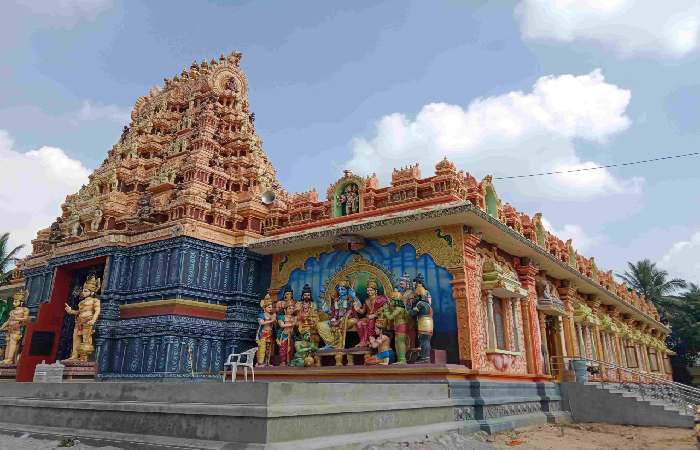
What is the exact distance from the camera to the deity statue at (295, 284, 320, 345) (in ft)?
46.4

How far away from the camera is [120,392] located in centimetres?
775

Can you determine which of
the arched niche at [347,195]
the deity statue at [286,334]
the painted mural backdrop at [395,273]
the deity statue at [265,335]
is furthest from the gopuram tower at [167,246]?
the arched niche at [347,195]

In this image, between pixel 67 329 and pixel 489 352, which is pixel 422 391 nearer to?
pixel 489 352

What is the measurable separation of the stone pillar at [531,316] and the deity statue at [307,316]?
6102 mm

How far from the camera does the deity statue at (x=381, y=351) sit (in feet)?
40.1

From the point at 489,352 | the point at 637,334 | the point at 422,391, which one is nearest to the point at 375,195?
the point at 489,352

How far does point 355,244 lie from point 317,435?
25.0 ft

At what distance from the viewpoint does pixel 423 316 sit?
11930 millimetres

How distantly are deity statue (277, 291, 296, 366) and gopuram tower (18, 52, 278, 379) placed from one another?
1.39m

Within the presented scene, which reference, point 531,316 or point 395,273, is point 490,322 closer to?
point 531,316

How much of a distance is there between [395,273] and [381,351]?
2128 millimetres

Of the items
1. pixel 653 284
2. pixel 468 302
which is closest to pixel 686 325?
pixel 653 284

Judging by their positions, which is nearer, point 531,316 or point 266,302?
point 531,316

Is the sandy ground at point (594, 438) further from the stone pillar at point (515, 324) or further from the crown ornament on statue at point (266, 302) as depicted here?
the crown ornament on statue at point (266, 302)
